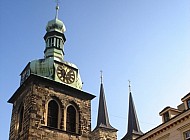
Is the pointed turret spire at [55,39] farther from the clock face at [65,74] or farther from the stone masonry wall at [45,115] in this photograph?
the stone masonry wall at [45,115]

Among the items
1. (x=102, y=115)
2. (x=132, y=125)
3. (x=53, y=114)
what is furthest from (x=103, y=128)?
(x=53, y=114)

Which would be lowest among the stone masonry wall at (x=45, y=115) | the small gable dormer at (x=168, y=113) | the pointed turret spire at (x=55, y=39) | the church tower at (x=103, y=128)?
the small gable dormer at (x=168, y=113)

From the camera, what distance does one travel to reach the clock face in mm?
26486

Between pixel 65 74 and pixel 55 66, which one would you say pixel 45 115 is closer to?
pixel 65 74

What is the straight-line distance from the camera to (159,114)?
2033 cm

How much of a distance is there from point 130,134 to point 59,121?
1755cm

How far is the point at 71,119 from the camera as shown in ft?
84.5

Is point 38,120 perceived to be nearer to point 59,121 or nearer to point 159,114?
point 59,121

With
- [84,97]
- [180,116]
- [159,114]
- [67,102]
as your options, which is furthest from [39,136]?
[180,116]

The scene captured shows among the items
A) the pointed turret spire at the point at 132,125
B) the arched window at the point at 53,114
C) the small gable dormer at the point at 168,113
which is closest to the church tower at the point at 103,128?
the pointed turret spire at the point at 132,125

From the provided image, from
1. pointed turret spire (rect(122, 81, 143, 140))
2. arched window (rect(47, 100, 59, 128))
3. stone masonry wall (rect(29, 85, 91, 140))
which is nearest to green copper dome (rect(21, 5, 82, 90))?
stone masonry wall (rect(29, 85, 91, 140))

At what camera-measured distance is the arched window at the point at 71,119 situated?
2514 cm

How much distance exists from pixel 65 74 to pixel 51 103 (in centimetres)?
283

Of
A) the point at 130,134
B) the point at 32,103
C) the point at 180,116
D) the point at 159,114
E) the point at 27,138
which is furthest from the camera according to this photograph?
the point at 130,134
